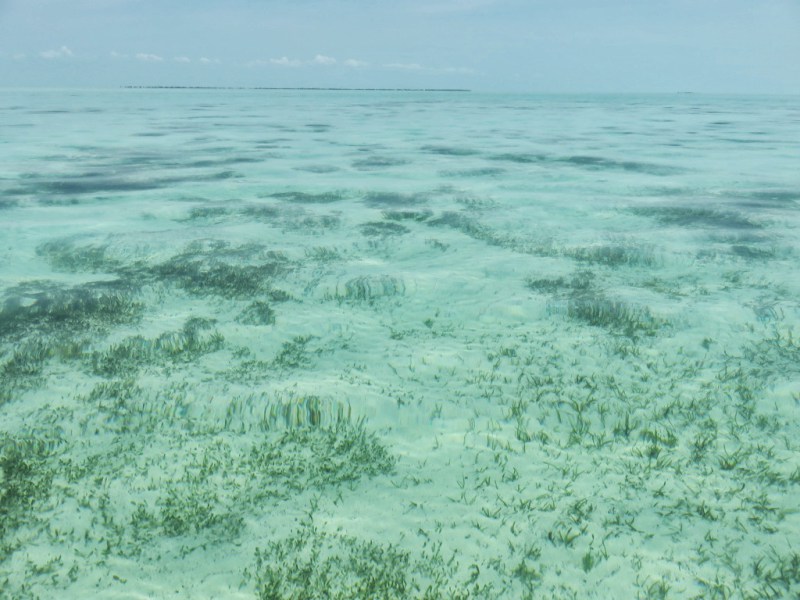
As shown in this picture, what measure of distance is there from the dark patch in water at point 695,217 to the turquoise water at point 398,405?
104mm

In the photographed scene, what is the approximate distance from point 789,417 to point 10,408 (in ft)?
18.9

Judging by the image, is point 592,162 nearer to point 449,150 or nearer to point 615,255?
point 449,150

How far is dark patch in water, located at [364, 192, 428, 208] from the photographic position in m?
11.2

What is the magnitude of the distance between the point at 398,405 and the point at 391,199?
7.86 m

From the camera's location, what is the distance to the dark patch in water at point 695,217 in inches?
378

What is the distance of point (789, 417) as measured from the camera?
414 cm

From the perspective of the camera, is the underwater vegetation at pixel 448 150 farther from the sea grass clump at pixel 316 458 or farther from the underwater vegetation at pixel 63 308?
the sea grass clump at pixel 316 458

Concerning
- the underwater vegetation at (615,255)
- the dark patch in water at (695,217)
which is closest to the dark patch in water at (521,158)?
the dark patch in water at (695,217)

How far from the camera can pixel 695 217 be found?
33.3 feet

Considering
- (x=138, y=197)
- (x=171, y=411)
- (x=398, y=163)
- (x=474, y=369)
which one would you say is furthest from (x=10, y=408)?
(x=398, y=163)

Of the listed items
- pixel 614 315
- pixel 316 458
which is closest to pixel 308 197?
pixel 614 315

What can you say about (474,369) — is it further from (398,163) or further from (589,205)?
(398,163)

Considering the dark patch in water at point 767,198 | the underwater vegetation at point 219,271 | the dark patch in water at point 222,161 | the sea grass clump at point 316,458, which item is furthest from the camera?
the dark patch in water at point 222,161

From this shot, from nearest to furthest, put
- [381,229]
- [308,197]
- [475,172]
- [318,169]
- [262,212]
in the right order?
[381,229], [262,212], [308,197], [475,172], [318,169]
